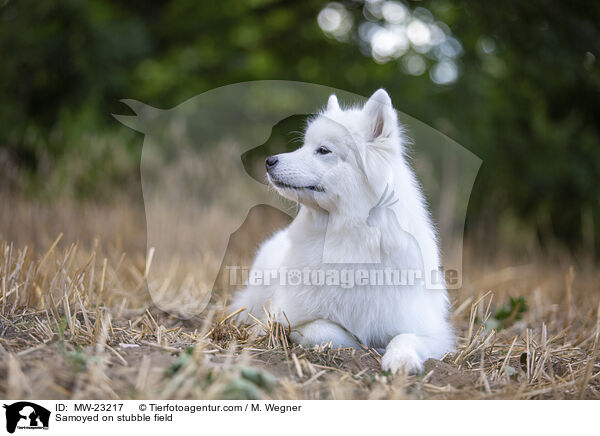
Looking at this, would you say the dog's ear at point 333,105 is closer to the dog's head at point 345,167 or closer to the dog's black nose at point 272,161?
the dog's head at point 345,167

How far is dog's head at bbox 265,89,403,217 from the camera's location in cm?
247

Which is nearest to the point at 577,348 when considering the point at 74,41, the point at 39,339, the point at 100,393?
the point at 100,393

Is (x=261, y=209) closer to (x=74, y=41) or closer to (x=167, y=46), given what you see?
(x=74, y=41)

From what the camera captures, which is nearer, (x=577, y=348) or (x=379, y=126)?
(x=379, y=126)

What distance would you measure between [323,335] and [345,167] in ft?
2.82

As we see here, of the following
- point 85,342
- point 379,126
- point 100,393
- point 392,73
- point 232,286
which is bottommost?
point 100,393

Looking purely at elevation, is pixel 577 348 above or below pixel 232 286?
below

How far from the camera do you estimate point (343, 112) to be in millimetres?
2652

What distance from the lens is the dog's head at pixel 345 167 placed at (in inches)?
97.2

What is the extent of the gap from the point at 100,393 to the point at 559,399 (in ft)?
6.41

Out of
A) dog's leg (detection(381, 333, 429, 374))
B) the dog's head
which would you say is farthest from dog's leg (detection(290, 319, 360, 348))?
the dog's head
